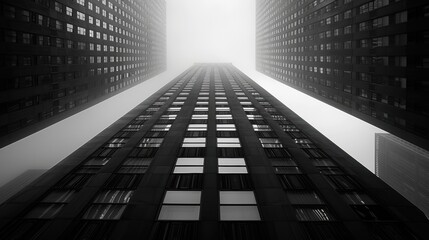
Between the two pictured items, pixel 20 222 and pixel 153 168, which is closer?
pixel 20 222

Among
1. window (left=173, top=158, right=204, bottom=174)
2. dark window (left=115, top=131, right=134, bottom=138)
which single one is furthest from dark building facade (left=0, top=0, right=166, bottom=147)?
window (left=173, top=158, right=204, bottom=174)

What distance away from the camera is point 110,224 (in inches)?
625

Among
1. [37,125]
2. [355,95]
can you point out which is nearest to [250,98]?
[355,95]

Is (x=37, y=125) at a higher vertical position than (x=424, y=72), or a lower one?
lower

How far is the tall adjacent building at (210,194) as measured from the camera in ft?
50.8

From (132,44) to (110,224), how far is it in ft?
250

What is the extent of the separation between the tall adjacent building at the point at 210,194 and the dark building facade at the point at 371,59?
10849 millimetres

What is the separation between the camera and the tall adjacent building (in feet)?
50.8

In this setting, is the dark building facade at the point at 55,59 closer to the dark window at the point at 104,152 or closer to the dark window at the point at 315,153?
the dark window at the point at 104,152

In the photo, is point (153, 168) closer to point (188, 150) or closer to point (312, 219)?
point (188, 150)

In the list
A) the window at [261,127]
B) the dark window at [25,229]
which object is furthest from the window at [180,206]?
the window at [261,127]

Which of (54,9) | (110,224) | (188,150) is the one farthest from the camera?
(54,9)

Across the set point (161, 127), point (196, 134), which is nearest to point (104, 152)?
point (161, 127)

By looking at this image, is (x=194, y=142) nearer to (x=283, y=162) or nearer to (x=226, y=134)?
(x=226, y=134)
